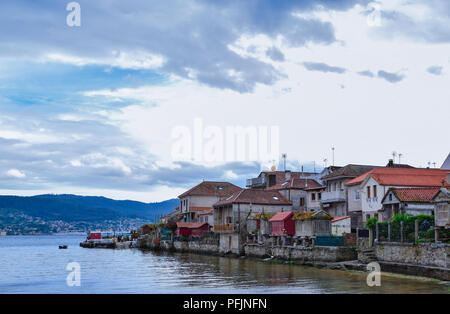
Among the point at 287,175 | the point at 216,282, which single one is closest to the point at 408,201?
the point at 216,282

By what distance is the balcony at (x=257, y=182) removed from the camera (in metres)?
92.7

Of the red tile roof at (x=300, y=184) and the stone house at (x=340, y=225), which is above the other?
the red tile roof at (x=300, y=184)

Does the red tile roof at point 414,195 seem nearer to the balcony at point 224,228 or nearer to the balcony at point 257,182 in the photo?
the balcony at point 224,228

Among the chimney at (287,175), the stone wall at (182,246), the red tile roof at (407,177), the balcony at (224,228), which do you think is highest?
the chimney at (287,175)

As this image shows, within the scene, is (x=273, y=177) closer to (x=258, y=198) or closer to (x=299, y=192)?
(x=299, y=192)

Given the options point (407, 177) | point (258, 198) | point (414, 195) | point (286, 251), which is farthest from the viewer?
point (258, 198)

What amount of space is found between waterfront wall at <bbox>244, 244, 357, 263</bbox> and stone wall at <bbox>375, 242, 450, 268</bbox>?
4.87 metres

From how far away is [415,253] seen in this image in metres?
38.2

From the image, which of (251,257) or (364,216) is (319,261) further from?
(251,257)

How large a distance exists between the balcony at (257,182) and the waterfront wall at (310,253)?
31020 millimetres

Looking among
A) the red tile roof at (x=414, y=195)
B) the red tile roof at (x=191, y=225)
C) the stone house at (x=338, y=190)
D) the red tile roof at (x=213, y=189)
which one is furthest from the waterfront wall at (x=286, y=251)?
the red tile roof at (x=213, y=189)

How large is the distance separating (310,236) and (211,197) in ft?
145

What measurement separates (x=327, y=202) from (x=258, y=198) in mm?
12002
